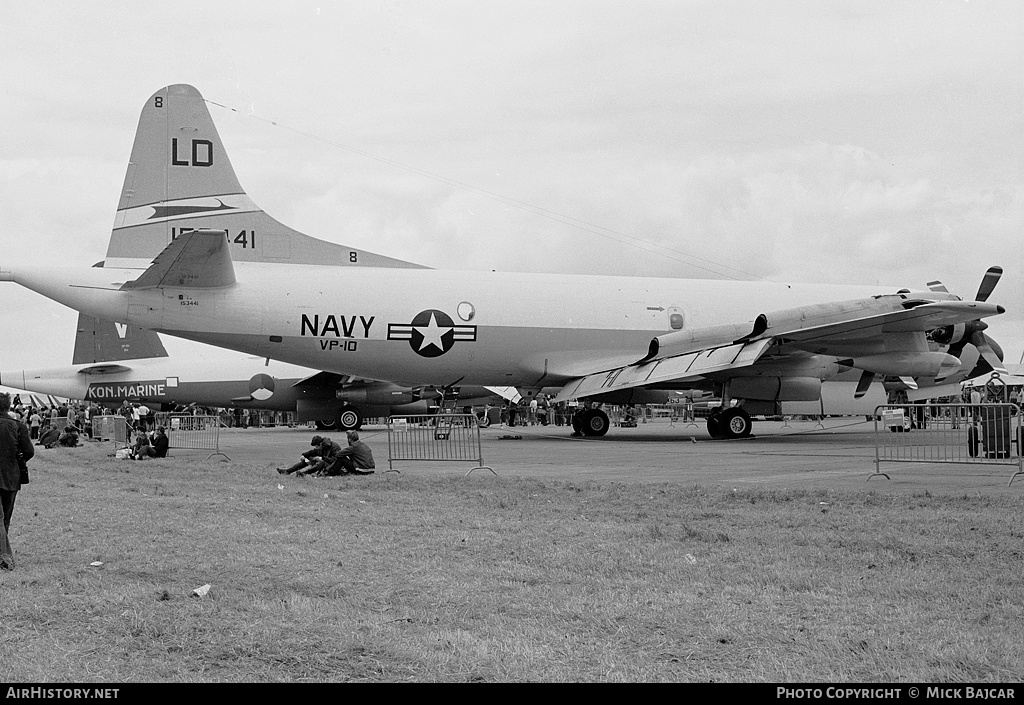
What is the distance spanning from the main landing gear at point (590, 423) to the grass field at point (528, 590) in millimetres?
17743

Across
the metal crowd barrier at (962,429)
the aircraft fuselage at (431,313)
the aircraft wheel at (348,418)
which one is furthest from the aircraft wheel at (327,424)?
the metal crowd barrier at (962,429)

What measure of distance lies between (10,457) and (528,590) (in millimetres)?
4884

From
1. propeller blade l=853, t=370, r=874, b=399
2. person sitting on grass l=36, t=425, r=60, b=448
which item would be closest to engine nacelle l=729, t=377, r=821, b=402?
propeller blade l=853, t=370, r=874, b=399

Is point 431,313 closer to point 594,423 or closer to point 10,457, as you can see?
point 594,423

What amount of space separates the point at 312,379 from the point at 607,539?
32.8m

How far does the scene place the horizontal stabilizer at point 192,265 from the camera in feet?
68.7

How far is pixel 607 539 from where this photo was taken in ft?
30.3

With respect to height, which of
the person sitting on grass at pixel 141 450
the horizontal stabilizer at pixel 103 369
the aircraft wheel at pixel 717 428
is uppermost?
the horizontal stabilizer at pixel 103 369

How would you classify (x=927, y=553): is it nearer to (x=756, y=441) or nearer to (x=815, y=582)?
(x=815, y=582)

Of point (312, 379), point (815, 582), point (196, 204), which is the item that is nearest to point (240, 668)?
point (815, 582)

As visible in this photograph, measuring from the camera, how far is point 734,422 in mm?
26453

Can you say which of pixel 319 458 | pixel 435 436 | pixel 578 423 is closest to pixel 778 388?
pixel 578 423

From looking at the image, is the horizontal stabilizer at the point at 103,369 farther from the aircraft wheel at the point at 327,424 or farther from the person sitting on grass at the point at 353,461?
the person sitting on grass at the point at 353,461

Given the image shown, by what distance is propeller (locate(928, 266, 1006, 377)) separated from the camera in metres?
28.7
